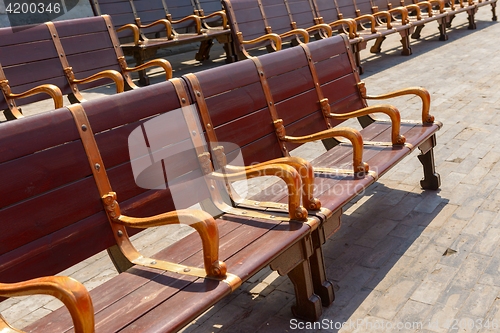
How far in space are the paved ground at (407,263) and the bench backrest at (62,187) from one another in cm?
78

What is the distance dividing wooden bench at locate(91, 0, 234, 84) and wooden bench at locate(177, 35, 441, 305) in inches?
151

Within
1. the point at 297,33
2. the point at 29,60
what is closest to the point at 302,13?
the point at 297,33

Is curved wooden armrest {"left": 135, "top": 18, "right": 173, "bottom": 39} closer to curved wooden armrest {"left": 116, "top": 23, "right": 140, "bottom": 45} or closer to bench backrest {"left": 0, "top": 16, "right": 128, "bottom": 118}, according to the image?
curved wooden armrest {"left": 116, "top": 23, "right": 140, "bottom": 45}

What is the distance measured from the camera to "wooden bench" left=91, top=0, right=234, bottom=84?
794cm

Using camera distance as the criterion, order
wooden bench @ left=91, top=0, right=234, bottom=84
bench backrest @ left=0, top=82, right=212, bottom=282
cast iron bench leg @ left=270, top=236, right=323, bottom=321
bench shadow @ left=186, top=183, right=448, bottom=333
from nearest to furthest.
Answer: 1. bench backrest @ left=0, top=82, right=212, bottom=282
2. cast iron bench leg @ left=270, top=236, right=323, bottom=321
3. bench shadow @ left=186, top=183, right=448, bottom=333
4. wooden bench @ left=91, top=0, right=234, bottom=84

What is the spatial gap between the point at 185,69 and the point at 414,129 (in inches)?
220

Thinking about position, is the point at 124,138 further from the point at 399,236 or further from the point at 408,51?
the point at 408,51

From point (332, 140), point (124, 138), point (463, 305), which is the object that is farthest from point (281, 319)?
point (332, 140)

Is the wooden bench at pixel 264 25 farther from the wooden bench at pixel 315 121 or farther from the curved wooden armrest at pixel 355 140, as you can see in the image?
the curved wooden armrest at pixel 355 140

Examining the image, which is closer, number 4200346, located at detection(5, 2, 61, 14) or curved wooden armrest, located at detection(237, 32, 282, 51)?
curved wooden armrest, located at detection(237, 32, 282, 51)

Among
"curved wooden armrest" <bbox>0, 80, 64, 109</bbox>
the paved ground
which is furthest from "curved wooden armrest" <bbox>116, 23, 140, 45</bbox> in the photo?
the paved ground

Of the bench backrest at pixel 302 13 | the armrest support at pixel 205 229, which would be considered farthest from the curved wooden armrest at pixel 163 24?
the armrest support at pixel 205 229

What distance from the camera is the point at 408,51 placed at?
9.64 metres

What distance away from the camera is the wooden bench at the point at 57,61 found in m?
5.30
